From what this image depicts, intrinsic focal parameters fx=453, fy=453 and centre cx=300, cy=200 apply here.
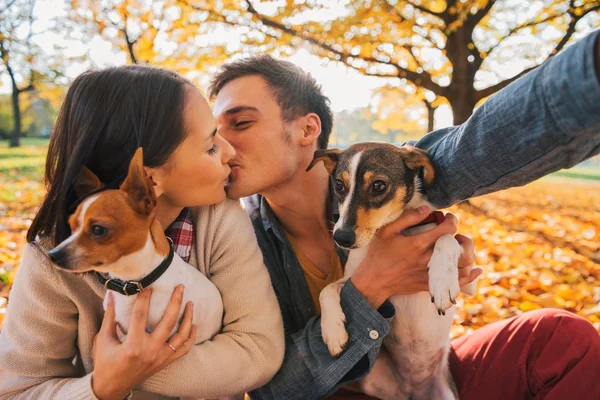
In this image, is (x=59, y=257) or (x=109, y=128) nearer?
(x=59, y=257)

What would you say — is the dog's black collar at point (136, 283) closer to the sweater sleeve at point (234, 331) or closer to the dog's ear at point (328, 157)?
the sweater sleeve at point (234, 331)

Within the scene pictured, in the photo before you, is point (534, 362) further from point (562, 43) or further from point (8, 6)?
point (8, 6)

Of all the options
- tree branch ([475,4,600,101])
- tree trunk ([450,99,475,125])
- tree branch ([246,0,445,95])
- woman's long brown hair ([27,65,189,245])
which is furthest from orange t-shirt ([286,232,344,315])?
tree trunk ([450,99,475,125])

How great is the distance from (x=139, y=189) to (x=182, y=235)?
0.47 meters

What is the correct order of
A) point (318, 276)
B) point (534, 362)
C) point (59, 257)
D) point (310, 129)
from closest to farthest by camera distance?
point (59, 257) < point (534, 362) < point (318, 276) < point (310, 129)

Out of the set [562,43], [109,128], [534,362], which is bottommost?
[534,362]

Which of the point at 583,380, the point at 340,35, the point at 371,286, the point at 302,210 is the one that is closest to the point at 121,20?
the point at 340,35

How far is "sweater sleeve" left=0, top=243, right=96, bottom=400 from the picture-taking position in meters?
1.63

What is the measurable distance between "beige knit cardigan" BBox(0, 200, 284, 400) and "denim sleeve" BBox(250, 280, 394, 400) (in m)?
0.11

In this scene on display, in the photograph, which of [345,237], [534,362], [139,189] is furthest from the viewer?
[534,362]

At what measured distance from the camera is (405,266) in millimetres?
1977

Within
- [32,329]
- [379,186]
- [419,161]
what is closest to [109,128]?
[32,329]

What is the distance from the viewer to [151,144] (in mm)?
1673

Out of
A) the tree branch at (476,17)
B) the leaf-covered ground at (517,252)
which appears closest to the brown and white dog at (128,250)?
the leaf-covered ground at (517,252)
